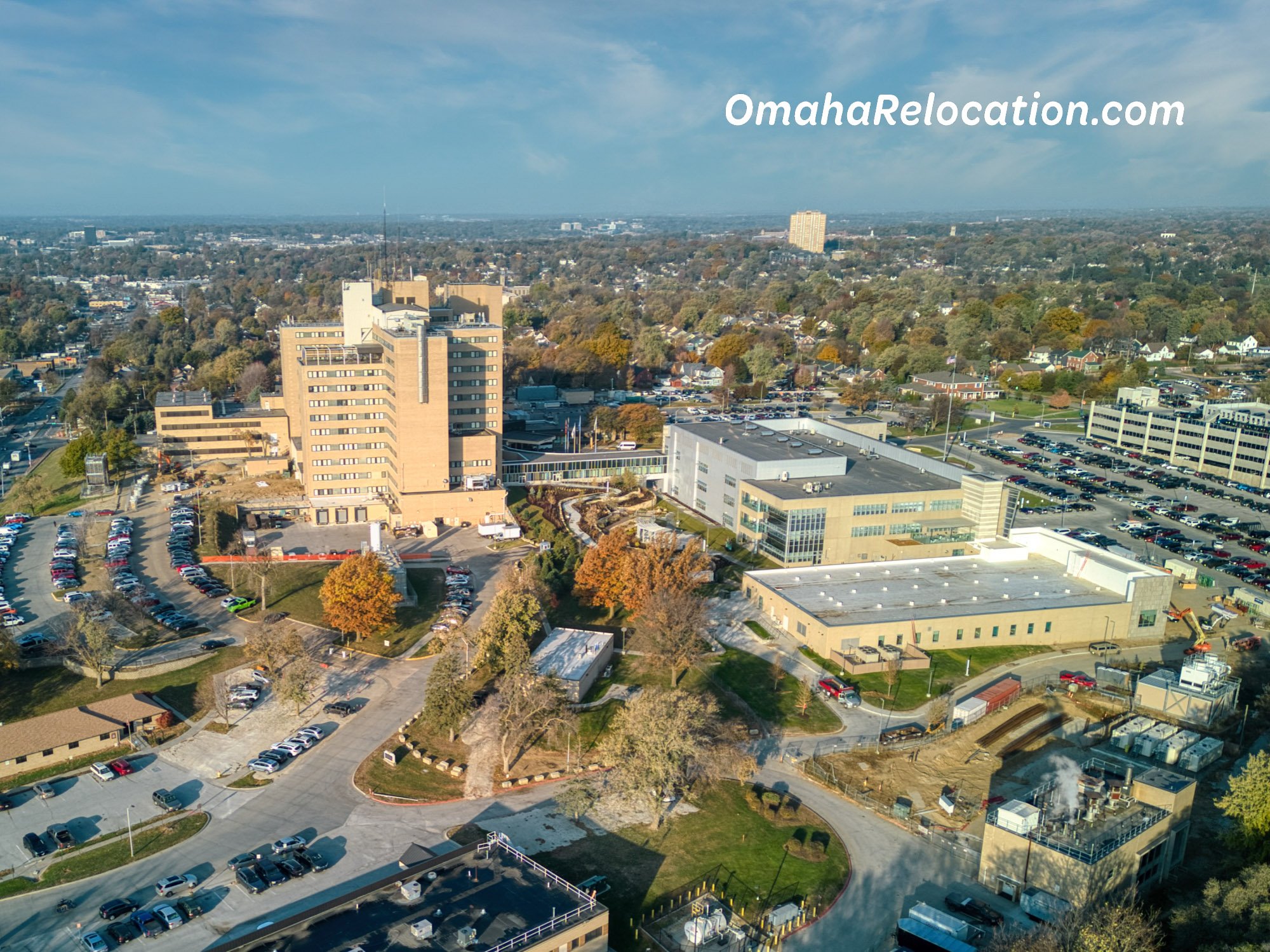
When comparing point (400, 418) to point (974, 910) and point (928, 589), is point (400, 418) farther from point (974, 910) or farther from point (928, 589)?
point (974, 910)

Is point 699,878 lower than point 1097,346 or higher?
lower

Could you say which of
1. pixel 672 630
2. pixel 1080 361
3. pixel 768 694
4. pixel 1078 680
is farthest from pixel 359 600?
pixel 1080 361

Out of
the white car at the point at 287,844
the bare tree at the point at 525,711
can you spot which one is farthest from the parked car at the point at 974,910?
the white car at the point at 287,844

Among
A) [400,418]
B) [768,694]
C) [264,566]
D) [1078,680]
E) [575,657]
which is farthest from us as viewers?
[400,418]

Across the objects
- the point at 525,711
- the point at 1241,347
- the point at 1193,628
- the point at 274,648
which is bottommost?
the point at 1193,628

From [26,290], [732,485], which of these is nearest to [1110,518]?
[732,485]

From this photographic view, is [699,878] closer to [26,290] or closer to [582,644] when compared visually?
[582,644]
